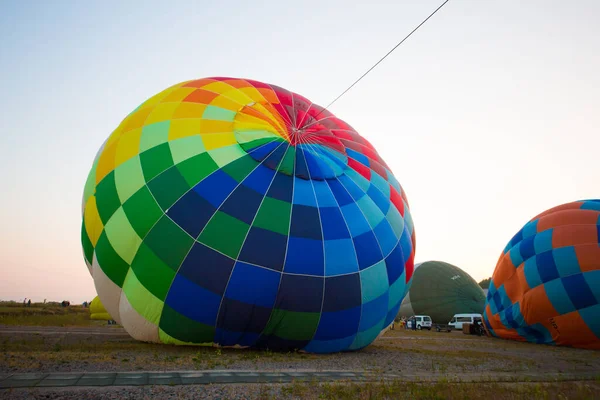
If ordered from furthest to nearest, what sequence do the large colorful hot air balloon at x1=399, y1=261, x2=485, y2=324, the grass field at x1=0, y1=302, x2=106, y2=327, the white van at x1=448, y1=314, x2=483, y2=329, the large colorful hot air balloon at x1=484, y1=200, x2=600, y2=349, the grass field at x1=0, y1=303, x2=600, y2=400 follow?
the large colorful hot air balloon at x1=399, y1=261, x2=485, y2=324 < the white van at x1=448, y1=314, x2=483, y2=329 < the grass field at x1=0, y1=302, x2=106, y2=327 < the large colorful hot air balloon at x1=484, y1=200, x2=600, y2=349 < the grass field at x1=0, y1=303, x2=600, y2=400

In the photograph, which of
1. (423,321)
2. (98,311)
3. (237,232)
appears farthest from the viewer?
(423,321)

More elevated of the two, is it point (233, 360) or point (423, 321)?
point (423, 321)

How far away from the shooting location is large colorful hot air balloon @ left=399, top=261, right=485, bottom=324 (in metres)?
29.4

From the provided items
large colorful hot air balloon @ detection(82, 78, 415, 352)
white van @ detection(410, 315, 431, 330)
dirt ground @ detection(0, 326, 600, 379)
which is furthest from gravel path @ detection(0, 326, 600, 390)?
white van @ detection(410, 315, 431, 330)

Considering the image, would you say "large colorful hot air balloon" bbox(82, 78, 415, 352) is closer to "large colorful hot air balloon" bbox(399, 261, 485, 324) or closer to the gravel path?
the gravel path

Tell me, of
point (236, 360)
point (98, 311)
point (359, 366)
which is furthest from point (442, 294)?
point (236, 360)

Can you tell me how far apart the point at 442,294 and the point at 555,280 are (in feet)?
53.4

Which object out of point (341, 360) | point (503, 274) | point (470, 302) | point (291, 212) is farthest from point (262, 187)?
point (470, 302)

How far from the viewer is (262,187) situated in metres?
9.63

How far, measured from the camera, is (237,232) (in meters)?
9.10

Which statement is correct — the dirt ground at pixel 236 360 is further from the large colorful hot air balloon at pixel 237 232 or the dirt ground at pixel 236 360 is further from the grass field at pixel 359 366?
the large colorful hot air balloon at pixel 237 232

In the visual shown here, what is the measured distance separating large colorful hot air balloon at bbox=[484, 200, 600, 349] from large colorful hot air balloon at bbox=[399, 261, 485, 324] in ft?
41.4

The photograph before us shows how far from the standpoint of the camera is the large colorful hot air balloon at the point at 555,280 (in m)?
13.4

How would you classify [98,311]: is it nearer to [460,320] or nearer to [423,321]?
[423,321]
